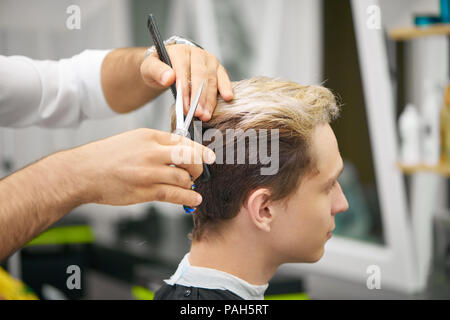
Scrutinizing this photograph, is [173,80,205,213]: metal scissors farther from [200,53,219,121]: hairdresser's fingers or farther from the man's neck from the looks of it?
the man's neck

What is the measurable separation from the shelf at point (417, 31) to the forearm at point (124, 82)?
1.23 metres

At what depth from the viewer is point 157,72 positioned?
1035 millimetres

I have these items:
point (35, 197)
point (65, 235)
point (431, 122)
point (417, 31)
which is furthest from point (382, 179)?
point (65, 235)

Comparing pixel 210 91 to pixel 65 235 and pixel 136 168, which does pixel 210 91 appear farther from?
pixel 65 235

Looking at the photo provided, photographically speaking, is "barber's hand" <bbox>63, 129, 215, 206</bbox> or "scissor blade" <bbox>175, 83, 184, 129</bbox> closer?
"barber's hand" <bbox>63, 129, 215, 206</bbox>

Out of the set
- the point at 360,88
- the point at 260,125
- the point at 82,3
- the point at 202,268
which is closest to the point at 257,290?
the point at 202,268

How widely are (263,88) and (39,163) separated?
50cm

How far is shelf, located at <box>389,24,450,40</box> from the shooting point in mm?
1978

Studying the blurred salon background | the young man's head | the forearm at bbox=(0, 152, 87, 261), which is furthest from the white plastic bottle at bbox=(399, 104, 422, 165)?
the forearm at bbox=(0, 152, 87, 261)

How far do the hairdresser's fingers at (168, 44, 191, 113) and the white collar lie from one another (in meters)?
0.39

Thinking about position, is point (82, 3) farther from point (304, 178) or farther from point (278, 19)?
point (278, 19)

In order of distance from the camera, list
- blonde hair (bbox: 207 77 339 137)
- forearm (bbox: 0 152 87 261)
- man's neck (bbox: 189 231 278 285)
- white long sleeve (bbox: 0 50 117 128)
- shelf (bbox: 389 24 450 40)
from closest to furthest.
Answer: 1. forearm (bbox: 0 152 87 261)
2. blonde hair (bbox: 207 77 339 137)
3. man's neck (bbox: 189 231 278 285)
4. white long sleeve (bbox: 0 50 117 128)
5. shelf (bbox: 389 24 450 40)

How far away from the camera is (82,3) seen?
60.7 inches

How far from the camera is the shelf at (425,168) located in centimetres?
200
